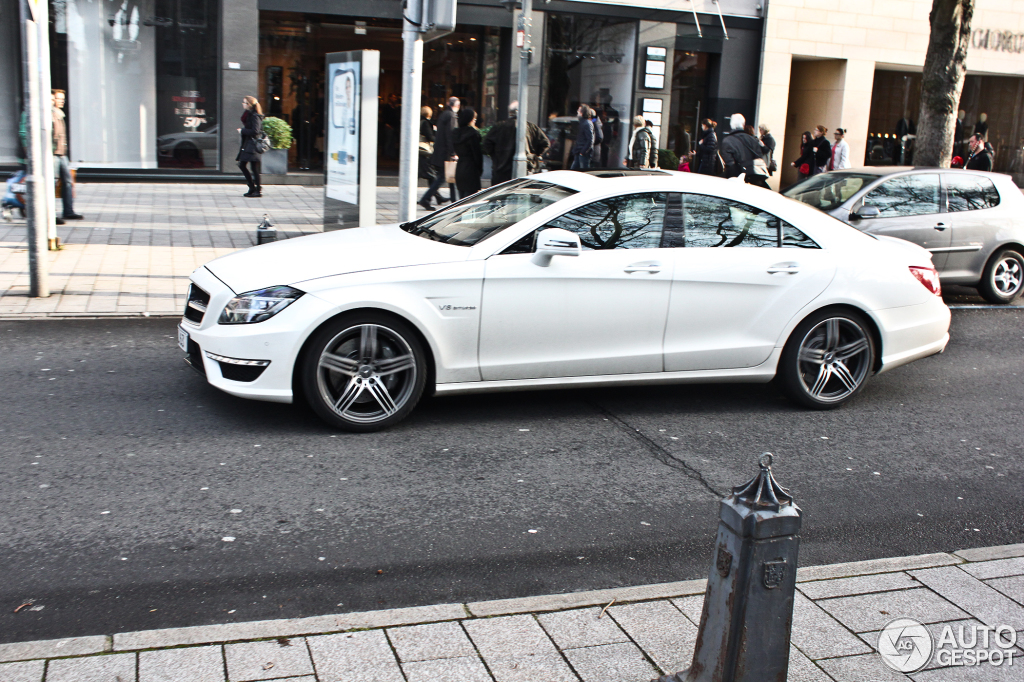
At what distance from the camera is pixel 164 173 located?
21.3m

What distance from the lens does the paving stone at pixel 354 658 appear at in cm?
306

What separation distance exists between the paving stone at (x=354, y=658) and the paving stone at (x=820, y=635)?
1.39 metres

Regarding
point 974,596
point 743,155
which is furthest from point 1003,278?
point 974,596

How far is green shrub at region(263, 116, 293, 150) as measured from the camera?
830 inches

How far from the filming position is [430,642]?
328cm

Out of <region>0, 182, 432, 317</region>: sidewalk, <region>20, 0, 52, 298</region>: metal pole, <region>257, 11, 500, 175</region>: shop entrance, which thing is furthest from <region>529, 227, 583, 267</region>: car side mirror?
<region>257, 11, 500, 175</region>: shop entrance

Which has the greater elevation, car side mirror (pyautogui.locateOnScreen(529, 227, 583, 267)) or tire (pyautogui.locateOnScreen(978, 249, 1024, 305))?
car side mirror (pyautogui.locateOnScreen(529, 227, 583, 267))

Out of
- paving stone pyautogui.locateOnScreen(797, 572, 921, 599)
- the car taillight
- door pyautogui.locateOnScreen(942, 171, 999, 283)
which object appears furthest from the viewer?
door pyautogui.locateOnScreen(942, 171, 999, 283)

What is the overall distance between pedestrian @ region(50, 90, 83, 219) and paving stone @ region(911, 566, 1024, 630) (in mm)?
12025

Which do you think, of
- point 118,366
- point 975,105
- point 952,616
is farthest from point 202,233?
point 975,105

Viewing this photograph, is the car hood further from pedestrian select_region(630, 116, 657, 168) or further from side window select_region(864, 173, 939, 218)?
pedestrian select_region(630, 116, 657, 168)

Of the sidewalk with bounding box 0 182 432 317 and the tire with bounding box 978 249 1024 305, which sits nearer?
the sidewalk with bounding box 0 182 432 317

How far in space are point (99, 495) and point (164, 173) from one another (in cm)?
1810

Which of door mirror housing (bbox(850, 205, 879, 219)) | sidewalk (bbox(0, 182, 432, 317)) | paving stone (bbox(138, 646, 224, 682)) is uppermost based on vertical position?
door mirror housing (bbox(850, 205, 879, 219))
